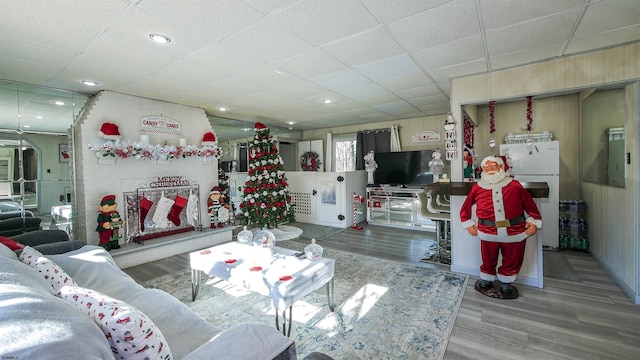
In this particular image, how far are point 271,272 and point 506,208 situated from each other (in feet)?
7.64

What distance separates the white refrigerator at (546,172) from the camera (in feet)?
13.4

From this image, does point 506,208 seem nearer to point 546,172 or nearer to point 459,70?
point 459,70

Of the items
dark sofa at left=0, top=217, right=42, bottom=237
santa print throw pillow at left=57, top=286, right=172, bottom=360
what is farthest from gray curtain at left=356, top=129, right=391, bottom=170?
santa print throw pillow at left=57, top=286, right=172, bottom=360

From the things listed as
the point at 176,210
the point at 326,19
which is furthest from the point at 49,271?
the point at 176,210

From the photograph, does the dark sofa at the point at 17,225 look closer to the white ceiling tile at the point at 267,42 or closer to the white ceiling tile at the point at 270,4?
the white ceiling tile at the point at 267,42

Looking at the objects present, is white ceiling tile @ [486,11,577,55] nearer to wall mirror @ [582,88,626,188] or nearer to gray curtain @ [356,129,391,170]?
wall mirror @ [582,88,626,188]

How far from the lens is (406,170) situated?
6227 mm

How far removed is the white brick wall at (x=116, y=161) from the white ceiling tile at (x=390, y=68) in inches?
127

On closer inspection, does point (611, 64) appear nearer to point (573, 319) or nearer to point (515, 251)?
point (515, 251)

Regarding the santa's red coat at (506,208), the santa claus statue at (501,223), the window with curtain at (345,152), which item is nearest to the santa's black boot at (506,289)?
the santa claus statue at (501,223)

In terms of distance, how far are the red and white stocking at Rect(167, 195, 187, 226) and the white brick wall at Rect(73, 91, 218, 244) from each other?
435mm

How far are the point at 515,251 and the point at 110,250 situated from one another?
4856 millimetres

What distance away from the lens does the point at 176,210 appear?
455cm

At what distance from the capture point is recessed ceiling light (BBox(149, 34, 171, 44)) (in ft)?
7.63
